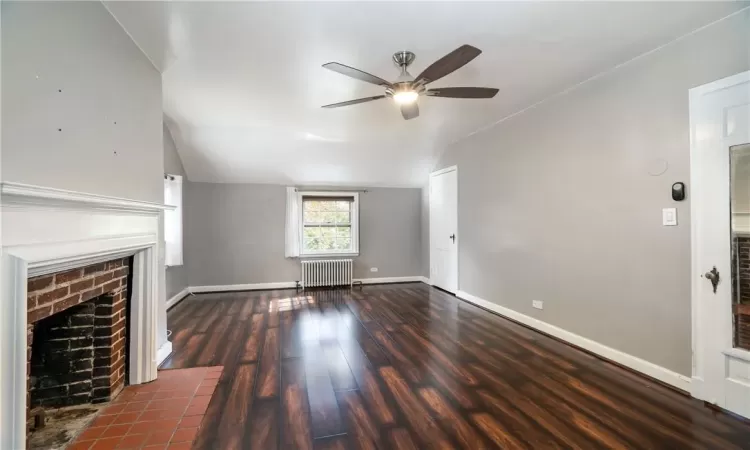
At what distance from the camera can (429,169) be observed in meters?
5.83

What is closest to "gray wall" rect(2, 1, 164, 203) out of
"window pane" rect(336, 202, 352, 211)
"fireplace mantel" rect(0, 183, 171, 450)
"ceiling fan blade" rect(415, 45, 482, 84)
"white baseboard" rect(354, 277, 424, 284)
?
"fireplace mantel" rect(0, 183, 171, 450)

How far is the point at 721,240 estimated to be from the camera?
205cm

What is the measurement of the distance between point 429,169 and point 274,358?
13.9ft

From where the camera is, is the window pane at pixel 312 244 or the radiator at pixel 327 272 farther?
the window pane at pixel 312 244

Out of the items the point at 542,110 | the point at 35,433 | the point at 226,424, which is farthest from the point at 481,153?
the point at 35,433

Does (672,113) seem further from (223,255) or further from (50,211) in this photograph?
(223,255)

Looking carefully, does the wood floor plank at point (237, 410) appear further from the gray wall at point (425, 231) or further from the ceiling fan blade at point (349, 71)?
the gray wall at point (425, 231)

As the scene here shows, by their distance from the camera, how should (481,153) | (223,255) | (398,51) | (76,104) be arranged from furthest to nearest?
(223,255) → (481,153) → (398,51) → (76,104)

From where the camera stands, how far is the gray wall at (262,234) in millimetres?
5477

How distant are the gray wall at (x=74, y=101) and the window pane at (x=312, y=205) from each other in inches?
141

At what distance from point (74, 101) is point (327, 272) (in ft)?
14.9

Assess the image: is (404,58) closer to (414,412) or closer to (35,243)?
(35,243)

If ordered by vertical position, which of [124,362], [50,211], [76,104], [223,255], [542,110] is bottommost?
[124,362]

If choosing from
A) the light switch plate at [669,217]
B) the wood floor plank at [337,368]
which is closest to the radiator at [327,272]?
the wood floor plank at [337,368]
